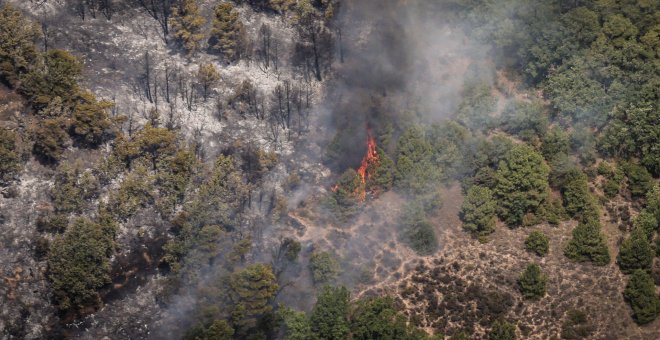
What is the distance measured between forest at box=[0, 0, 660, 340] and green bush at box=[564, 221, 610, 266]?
0.35 meters

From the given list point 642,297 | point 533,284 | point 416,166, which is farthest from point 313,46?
point 642,297

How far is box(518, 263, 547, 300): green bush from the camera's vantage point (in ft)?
388

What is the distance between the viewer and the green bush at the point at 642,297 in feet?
381

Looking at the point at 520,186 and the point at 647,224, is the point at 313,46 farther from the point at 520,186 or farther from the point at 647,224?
the point at 647,224

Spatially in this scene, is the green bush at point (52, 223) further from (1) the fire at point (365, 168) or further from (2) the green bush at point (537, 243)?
(2) the green bush at point (537, 243)

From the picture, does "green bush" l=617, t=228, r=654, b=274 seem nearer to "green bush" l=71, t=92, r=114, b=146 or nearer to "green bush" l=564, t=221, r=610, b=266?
"green bush" l=564, t=221, r=610, b=266

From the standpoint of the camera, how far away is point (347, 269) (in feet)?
399

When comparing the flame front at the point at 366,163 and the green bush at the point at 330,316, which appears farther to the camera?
the flame front at the point at 366,163

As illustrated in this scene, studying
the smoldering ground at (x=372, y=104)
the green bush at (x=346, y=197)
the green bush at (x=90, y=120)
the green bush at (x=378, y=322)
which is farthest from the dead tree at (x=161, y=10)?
the green bush at (x=378, y=322)

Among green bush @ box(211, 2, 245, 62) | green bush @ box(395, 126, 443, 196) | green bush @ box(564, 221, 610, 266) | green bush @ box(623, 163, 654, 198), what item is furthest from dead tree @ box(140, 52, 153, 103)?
green bush @ box(623, 163, 654, 198)

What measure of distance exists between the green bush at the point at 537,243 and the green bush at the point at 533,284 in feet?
11.0

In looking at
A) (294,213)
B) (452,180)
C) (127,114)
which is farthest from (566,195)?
(127,114)

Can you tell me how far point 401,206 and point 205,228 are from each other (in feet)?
87.4

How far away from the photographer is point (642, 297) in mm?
116250
